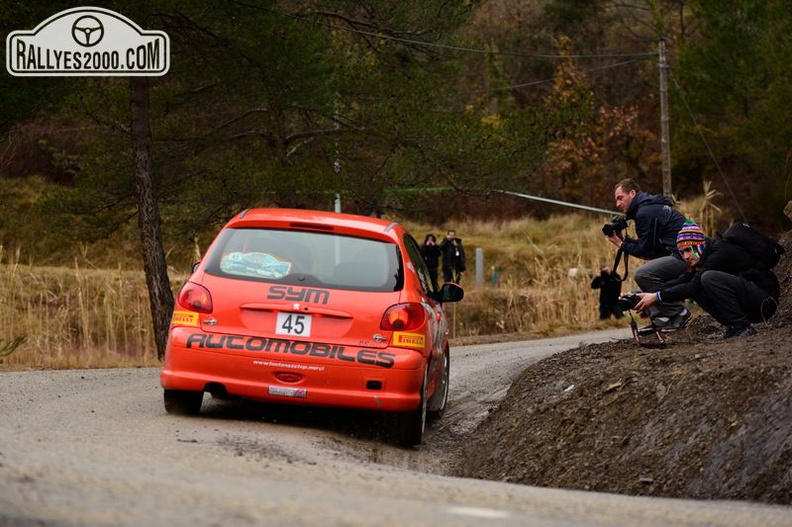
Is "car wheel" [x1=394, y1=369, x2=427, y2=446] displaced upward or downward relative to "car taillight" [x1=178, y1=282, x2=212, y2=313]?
downward

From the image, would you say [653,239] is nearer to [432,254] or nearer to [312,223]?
[312,223]

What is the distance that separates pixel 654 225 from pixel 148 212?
10.6m

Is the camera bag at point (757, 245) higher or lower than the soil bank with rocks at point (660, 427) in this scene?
higher

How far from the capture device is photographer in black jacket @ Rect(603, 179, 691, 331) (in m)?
13.0

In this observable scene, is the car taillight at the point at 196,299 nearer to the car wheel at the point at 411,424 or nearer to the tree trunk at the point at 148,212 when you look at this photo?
the car wheel at the point at 411,424

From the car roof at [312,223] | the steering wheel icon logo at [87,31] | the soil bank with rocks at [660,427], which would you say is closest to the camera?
the soil bank with rocks at [660,427]

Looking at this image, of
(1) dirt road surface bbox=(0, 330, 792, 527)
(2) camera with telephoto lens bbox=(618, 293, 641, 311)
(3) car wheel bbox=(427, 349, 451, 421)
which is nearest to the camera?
(1) dirt road surface bbox=(0, 330, 792, 527)

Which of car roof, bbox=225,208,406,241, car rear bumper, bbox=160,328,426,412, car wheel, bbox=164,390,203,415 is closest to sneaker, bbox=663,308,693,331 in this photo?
car roof, bbox=225,208,406,241

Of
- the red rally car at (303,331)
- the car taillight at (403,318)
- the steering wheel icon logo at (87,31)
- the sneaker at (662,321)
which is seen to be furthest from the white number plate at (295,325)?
the steering wheel icon logo at (87,31)

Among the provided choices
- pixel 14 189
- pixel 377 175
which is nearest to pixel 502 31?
pixel 14 189

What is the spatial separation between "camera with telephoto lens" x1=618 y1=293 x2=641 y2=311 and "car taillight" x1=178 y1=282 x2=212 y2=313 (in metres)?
3.79

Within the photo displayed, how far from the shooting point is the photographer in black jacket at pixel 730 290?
36.7 ft

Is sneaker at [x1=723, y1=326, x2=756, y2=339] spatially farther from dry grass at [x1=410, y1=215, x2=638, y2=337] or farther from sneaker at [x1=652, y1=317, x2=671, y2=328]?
dry grass at [x1=410, y1=215, x2=638, y2=337]

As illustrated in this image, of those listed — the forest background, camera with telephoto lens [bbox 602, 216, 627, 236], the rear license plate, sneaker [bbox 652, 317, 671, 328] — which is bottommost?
the rear license plate
